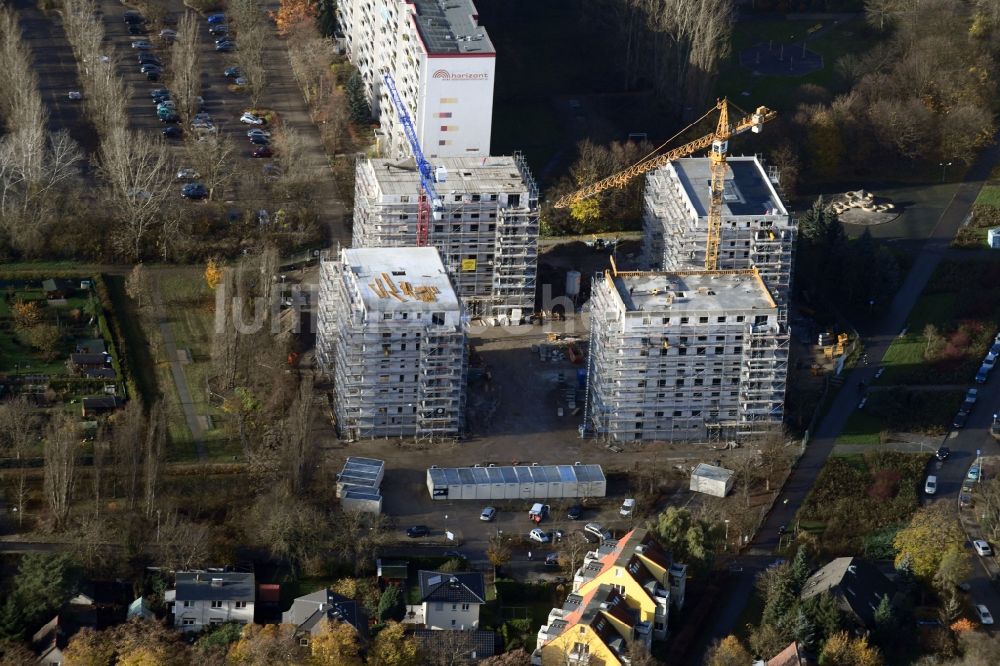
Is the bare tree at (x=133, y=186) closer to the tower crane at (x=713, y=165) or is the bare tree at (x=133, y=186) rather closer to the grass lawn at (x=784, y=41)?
the tower crane at (x=713, y=165)

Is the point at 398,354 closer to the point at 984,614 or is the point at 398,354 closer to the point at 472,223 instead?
the point at 472,223

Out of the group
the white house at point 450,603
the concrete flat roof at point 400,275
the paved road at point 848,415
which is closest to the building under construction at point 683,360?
the paved road at point 848,415

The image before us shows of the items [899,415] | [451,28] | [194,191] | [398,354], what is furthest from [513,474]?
[194,191]

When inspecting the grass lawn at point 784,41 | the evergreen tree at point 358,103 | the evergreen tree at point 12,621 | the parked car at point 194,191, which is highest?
the grass lawn at point 784,41

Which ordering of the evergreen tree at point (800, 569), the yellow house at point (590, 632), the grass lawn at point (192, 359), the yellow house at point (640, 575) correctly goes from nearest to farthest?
the yellow house at point (590, 632) < the yellow house at point (640, 575) < the evergreen tree at point (800, 569) < the grass lawn at point (192, 359)

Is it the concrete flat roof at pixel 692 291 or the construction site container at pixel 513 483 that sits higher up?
the concrete flat roof at pixel 692 291

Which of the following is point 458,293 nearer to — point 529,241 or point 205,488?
point 529,241
